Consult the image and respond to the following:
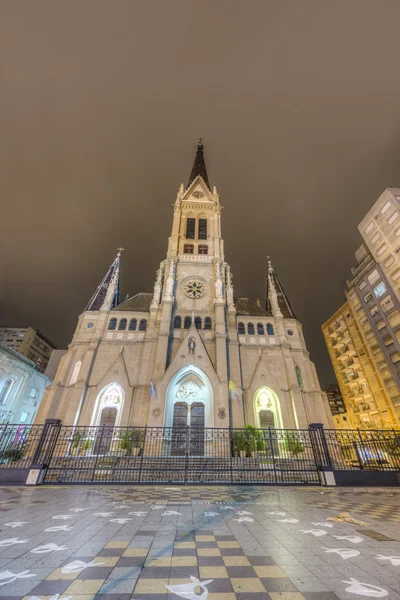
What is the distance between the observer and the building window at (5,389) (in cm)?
2722

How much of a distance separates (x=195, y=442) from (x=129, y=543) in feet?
56.9

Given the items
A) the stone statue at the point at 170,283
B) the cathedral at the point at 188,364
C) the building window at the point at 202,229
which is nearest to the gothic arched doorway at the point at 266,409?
the cathedral at the point at 188,364

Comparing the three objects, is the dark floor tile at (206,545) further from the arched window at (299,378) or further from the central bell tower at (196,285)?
the arched window at (299,378)

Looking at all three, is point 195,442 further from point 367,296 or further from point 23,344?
point 23,344

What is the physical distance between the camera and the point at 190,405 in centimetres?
2117

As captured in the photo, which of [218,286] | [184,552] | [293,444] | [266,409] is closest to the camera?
[184,552]

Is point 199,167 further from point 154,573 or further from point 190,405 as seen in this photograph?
point 154,573

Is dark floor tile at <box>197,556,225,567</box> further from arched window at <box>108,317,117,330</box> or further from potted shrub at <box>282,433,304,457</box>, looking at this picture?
arched window at <box>108,317,117,330</box>

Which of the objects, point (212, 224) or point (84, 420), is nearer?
point (84, 420)

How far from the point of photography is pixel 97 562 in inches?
117

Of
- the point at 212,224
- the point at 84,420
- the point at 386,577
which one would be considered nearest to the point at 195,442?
the point at 84,420

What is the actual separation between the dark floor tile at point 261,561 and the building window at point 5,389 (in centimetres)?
3324

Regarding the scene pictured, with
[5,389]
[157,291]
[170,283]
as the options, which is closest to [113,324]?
[157,291]

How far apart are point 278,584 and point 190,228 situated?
111 ft
